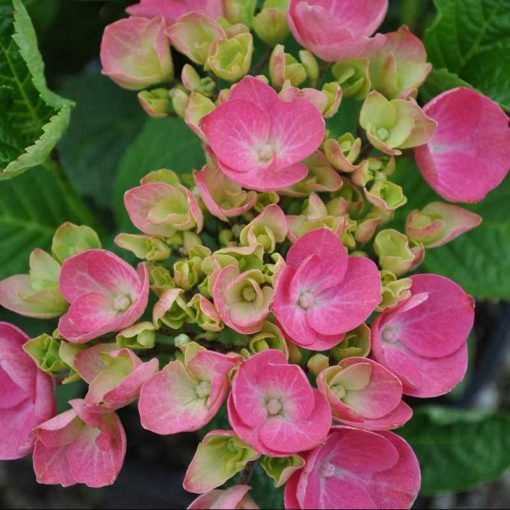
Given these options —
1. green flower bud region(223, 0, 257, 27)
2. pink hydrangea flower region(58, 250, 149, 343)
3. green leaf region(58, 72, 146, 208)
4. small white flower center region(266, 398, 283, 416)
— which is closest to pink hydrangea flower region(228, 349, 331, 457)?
small white flower center region(266, 398, 283, 416)

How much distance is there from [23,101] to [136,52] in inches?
5.9

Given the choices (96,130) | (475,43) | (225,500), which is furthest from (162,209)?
(96,130)

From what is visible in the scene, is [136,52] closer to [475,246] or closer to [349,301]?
[349,301]

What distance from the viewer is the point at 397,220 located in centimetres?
96

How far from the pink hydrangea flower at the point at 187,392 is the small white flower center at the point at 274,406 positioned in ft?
0.12

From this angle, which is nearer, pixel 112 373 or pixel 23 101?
pixel 112 373

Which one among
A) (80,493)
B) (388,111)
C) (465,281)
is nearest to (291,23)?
(388,111)

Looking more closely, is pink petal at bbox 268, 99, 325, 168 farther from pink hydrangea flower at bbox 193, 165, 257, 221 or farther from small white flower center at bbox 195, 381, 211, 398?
small white flower center at bbox 195, 381, 211, 398

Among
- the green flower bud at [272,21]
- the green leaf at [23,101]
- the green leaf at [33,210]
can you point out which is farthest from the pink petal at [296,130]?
the green leaf at [33,210]

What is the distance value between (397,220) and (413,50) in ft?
0.76

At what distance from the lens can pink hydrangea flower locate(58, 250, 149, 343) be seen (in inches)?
27.0

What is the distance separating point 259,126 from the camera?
73cm

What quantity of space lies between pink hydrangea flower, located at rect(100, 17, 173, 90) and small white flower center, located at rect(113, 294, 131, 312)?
0.70 feet

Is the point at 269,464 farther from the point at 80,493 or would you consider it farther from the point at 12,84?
the point at 80,493
